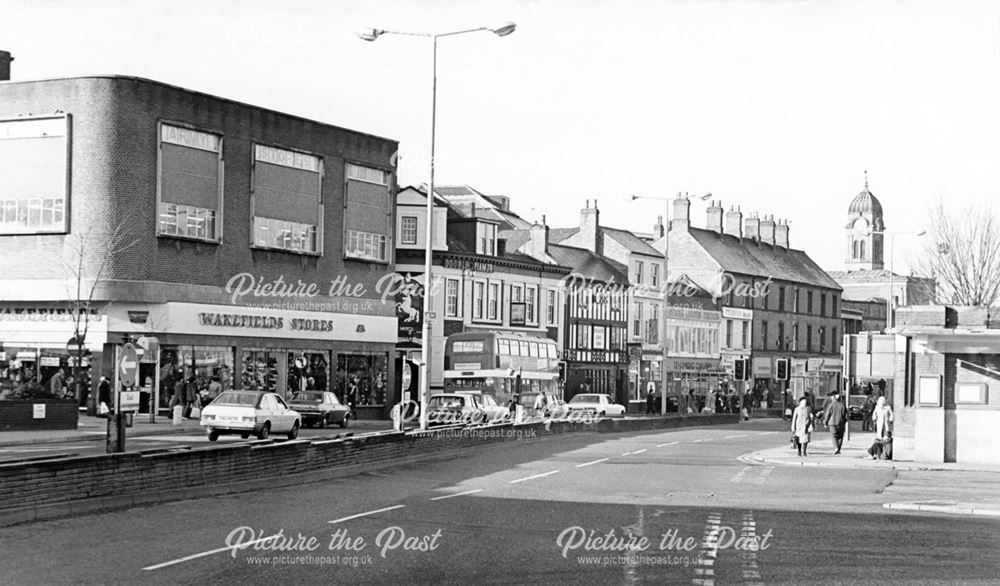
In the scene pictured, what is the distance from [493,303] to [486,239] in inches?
138

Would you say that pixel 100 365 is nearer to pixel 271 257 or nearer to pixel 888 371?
pixel 271 257

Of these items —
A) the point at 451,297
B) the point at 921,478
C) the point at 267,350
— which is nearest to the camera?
the point at 921,478

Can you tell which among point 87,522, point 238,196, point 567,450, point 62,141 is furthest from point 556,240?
point 87,522

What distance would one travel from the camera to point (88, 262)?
5056cm

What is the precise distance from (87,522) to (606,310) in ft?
232

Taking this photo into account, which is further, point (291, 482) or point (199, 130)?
point (199, 130)

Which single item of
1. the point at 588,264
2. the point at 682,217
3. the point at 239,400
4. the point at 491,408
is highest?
the point at 682,217

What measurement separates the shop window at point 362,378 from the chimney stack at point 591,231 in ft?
93.6

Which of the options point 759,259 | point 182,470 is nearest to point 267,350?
point 182,470

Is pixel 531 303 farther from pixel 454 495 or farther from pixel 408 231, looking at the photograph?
pixel 454 495

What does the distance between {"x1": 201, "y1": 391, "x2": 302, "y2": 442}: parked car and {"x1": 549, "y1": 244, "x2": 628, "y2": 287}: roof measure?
48484mm

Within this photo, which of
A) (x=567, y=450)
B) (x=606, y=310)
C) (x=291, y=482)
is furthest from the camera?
(x=606, y=310)

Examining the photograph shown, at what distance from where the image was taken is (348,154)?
63.0 metres

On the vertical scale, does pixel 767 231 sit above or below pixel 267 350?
above
